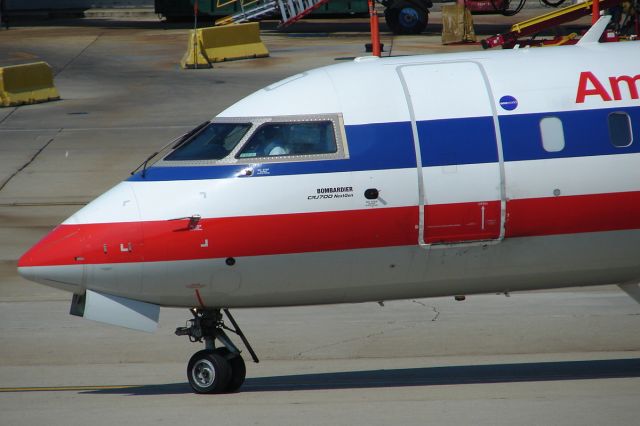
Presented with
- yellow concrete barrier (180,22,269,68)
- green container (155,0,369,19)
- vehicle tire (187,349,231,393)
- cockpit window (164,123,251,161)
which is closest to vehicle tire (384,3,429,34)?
green container (155,0,369,19)

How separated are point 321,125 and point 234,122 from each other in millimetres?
895

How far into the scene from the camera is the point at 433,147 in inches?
429

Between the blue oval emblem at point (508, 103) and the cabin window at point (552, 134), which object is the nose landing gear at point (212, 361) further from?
the cabin window at point (552, 134)

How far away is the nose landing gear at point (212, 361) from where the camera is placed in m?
11.3

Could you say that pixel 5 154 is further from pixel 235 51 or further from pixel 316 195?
pixel 316 195

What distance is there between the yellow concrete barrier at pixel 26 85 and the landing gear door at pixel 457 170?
2387 cm

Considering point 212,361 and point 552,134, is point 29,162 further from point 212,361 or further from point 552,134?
point 552,134

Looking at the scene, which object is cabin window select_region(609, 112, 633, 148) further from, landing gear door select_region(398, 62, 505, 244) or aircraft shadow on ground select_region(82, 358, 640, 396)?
aircraft shadow on ground select_region(82, 358, 640, 396)

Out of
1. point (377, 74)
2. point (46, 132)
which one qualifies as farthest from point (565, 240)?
point (46, 132)

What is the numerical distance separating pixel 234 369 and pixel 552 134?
4015 millimetres

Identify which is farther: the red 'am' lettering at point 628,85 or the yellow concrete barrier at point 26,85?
the yellow concrete barrier at point 26,85

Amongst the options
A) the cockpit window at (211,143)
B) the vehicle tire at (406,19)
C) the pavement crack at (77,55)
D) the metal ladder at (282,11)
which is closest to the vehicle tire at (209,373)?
the cockpit window at (211,143)

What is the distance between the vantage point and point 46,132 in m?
29.0

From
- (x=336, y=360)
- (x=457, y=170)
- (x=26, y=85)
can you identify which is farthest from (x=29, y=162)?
(x=457, y=170)
